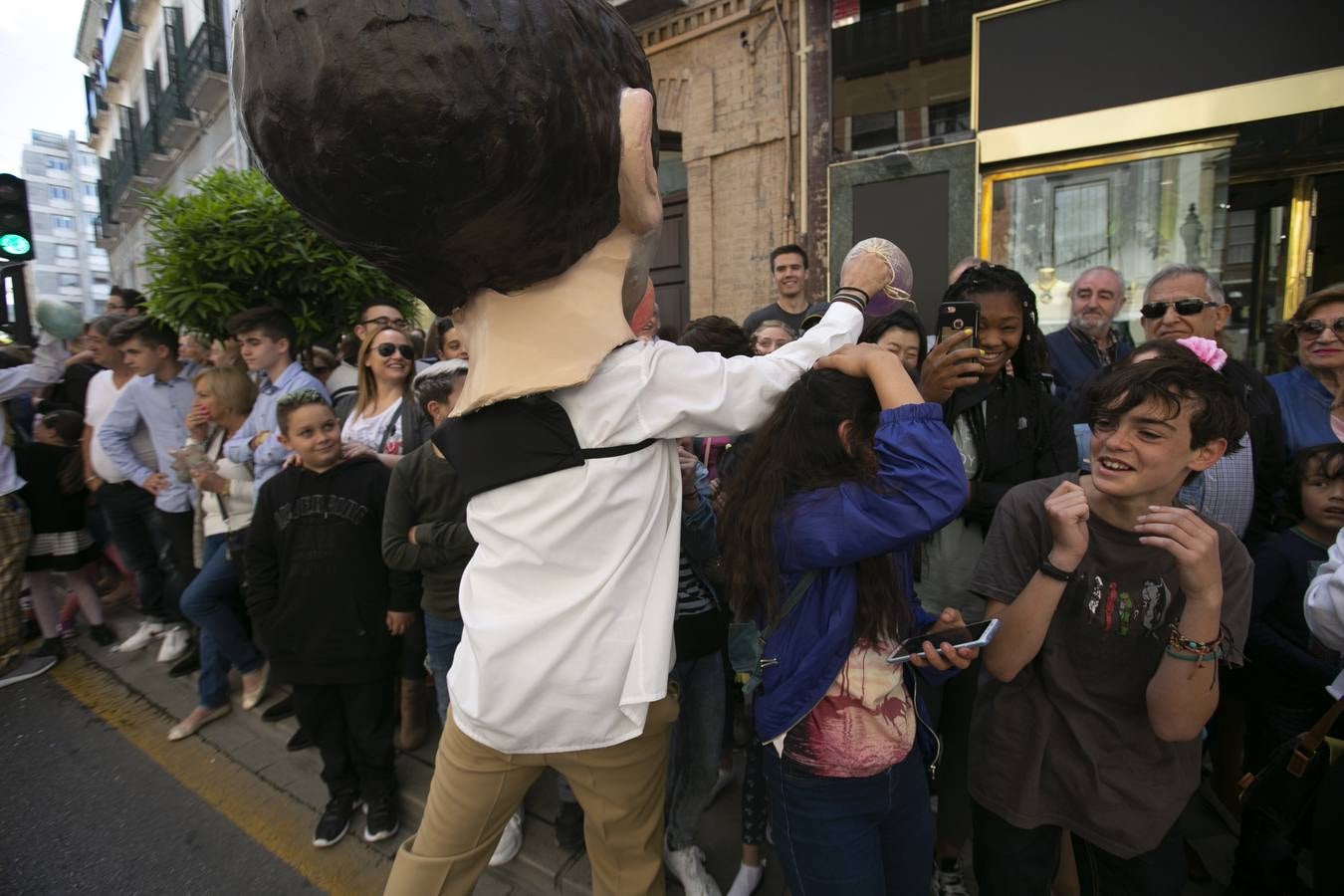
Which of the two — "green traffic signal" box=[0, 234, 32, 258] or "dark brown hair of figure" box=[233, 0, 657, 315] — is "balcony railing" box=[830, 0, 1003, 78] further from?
"green traffic signal" box=[0, 234, 32, 258]

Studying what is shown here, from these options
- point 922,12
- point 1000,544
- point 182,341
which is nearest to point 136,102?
point 182,341

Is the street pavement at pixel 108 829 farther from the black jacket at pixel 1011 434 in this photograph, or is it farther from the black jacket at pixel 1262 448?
the black jacket at pixel 1262 448

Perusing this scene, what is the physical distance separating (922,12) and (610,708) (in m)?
7.28

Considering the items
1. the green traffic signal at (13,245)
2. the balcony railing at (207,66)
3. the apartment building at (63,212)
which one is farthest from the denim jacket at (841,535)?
the apartment building at (63,212)

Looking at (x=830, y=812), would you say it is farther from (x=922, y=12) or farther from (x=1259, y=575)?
(x=922, y=12)

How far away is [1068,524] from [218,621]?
A: 390 centimetres

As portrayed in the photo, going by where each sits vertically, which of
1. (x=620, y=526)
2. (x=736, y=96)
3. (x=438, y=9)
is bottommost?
(x=620, y=526)

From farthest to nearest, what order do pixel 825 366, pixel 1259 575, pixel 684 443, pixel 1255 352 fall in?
pixel 1255 352, pixel 684 443, pixel 1259 575, pixel 825 366

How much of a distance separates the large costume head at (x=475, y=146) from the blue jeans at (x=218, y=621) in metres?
2.93

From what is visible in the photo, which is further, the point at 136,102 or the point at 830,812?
the point at 136,102

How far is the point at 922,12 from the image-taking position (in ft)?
21.5

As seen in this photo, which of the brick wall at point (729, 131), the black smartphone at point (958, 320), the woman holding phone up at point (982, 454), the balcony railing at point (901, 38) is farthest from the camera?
the brick wall at point (729, 131)

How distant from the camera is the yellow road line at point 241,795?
8.54 feet

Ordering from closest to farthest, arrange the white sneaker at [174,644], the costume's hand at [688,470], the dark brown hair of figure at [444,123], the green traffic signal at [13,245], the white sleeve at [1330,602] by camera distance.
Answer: the dark brown hair of figure at [444,123], the white sleeve at [1330,602], the costume's hand at [688,470], the white sneaker at [174,644], the green traffic signal at [13,245]
